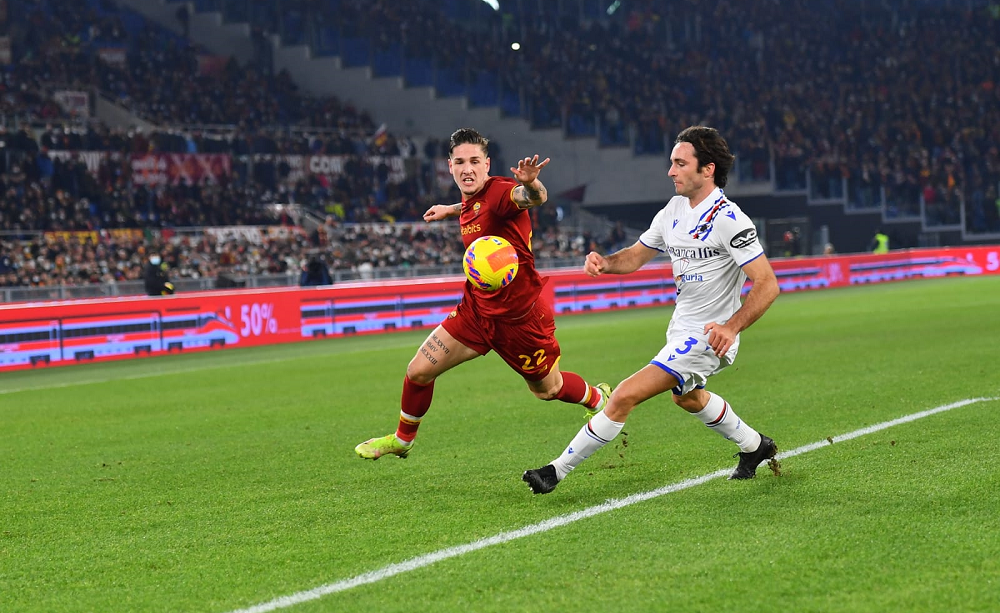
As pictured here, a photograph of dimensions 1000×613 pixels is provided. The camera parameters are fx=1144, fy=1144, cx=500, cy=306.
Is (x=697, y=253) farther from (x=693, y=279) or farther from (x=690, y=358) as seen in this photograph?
(x=690, y=358)

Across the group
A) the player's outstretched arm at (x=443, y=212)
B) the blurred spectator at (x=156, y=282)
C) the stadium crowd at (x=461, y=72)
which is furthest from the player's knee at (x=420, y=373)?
the stadium crowd at (x=461, y=72)

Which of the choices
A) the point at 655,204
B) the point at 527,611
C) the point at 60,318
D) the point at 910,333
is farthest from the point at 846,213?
the point at 527,611

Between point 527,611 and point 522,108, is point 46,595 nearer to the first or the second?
point 527,611

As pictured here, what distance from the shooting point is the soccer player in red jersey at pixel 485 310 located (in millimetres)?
7047

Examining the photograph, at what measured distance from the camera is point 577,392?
7898 mm

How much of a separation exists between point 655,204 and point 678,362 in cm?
3658

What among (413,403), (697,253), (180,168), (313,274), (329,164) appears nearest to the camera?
(697,253)

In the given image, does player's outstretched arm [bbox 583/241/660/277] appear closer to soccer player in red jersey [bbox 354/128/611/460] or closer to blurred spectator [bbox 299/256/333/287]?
soccer player in red jersey [bbox 354/128/611/460]

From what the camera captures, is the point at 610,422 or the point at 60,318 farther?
the point at 60,318

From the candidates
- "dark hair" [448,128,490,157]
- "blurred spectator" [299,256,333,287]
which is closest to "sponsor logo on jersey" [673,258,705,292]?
"dark hair" [448,128,490,157]

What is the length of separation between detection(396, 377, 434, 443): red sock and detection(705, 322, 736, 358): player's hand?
2168mm

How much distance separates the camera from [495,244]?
6996 millimetres

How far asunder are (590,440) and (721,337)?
0.97 meters

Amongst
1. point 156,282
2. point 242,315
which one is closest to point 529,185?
point 242,315
